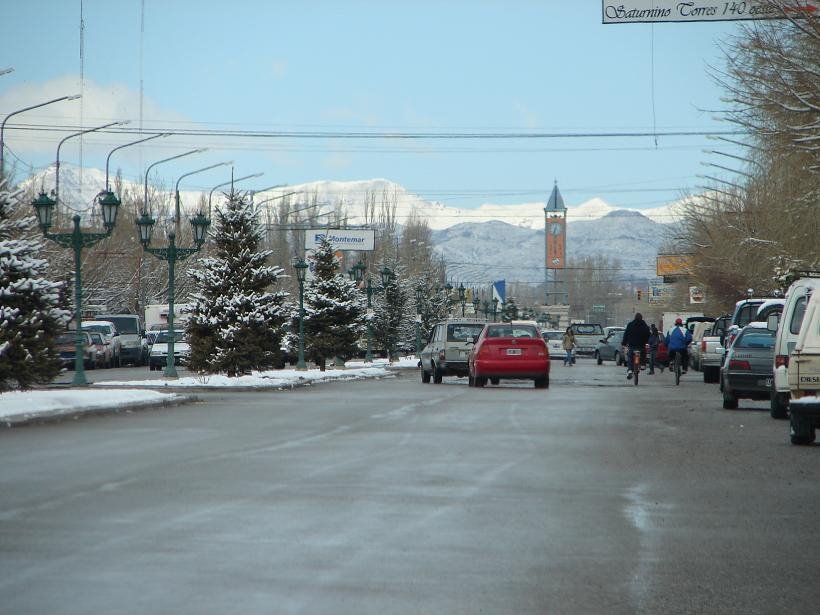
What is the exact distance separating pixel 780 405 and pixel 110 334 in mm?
46229

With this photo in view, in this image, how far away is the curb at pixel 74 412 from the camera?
67.3ft

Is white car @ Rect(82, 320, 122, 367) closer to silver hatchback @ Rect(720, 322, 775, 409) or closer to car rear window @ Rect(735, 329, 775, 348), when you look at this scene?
car rear window @ Rect(735, 329, 775, 348)

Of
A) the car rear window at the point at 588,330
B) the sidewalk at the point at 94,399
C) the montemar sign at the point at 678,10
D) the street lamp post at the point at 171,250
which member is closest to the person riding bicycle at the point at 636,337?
the sidewalk at the point at 94,399

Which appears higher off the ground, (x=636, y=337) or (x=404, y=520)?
(x=636, y=337)

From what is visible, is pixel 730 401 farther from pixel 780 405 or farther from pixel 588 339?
pixel 588 339

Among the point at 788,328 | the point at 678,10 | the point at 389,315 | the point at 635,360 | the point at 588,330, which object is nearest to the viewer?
the point at 788,328

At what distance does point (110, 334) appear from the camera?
6600 centimetres

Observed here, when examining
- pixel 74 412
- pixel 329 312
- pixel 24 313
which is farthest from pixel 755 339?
pixel 329 312

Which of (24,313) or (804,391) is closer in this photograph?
(804,391)

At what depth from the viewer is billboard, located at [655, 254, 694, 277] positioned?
99919mm

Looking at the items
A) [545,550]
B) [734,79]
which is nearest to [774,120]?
[734,79]

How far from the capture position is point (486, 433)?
19562mm

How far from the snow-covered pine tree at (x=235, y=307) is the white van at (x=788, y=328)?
2100 cm

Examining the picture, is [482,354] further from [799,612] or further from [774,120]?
[799,612]
